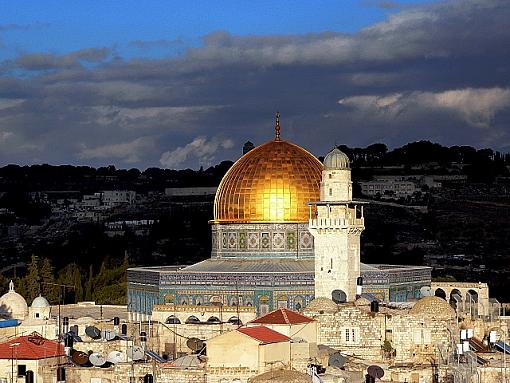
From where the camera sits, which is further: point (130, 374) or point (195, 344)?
point (195, 344)

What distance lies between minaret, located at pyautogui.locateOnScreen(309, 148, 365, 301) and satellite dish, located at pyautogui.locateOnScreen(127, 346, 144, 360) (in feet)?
20.6

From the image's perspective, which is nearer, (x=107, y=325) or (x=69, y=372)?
(x=69, y=372)

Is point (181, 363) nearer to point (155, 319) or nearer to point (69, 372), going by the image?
point (69, 372)

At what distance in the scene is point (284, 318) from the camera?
136 ft

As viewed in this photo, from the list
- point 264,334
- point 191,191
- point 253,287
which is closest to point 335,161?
point 253,287

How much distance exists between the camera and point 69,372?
1490 inches

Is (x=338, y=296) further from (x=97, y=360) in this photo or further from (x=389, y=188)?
(x=389, y=188)

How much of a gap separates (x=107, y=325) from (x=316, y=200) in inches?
257

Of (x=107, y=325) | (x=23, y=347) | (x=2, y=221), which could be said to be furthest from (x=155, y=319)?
(x=2, y=221)

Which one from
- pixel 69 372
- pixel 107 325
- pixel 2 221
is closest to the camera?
pixel 69 372

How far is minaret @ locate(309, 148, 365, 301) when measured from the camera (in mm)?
45031

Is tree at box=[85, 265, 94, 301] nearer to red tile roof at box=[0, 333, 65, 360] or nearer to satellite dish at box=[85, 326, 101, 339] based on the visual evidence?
satellite dish at box=[85, 326, 101, 339]

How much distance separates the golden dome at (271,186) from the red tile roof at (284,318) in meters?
7.62

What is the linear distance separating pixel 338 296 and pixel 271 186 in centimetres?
613
